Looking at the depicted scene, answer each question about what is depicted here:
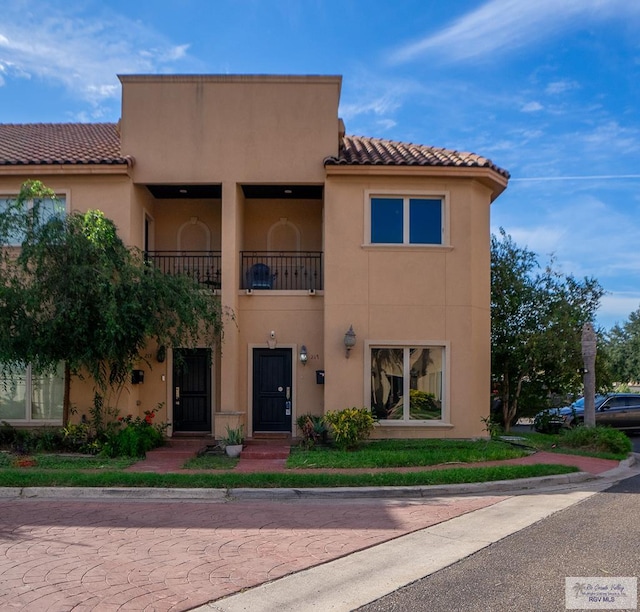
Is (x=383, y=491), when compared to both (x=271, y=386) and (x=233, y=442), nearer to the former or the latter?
(x=233, y=442)

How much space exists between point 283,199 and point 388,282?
3636 mm

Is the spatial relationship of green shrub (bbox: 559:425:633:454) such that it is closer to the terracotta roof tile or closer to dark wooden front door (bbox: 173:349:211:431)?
the terracotta roof tile

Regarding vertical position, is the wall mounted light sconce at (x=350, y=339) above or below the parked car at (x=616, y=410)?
above

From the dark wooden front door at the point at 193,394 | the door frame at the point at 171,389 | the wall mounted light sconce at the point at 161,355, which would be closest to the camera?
the wall mounted light sconce at the point at 161,355

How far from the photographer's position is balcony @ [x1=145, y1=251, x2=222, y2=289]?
14734 mm

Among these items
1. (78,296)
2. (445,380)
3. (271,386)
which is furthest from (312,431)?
(78,296)

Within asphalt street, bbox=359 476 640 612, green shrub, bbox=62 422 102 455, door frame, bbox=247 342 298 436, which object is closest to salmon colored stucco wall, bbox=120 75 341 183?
door frame, bbox=247 342 298 436

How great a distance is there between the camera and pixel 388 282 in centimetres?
1338

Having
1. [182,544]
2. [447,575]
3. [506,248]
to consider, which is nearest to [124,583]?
[182,544]

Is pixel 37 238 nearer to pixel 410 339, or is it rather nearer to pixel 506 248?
pixel 410 339

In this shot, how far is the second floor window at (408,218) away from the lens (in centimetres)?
1353

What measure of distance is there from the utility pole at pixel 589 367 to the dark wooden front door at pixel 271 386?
22.1 feet

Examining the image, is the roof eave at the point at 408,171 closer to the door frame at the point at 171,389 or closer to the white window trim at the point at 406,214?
the white window trim at the point at 406,214

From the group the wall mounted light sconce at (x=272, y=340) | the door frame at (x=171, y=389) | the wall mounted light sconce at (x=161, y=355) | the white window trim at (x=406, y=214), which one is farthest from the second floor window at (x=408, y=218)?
the wall mounted light sconce at (x=161, y=355)
